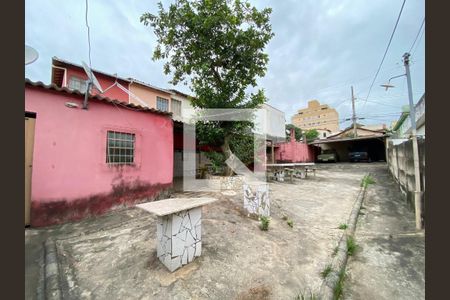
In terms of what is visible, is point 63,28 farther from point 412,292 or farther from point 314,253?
point 412,292

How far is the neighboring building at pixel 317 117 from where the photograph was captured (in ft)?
175

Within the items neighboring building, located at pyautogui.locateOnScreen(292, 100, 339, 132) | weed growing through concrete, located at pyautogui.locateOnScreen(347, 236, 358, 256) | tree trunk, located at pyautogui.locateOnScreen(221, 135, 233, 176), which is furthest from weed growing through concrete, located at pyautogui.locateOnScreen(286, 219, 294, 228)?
neighboring building, located at pyautogui.locateOnScreen(292, 100, 339, 132)

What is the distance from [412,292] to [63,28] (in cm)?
854

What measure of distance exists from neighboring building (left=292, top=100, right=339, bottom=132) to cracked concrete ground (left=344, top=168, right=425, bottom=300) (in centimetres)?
5340

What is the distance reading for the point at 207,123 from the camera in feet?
28.4

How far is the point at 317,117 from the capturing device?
57.8 metres

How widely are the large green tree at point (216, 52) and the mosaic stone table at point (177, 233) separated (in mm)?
5891

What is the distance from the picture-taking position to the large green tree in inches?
297

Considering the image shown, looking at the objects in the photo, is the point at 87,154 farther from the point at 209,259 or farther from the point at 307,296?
the point at 307,296

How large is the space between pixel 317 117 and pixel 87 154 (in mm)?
62755

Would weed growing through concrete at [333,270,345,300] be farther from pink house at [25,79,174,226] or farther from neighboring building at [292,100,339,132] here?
neighboring building at [292,100,339,132]

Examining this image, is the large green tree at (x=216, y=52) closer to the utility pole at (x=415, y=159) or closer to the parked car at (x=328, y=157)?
the utility pole at (x=415, y=159)

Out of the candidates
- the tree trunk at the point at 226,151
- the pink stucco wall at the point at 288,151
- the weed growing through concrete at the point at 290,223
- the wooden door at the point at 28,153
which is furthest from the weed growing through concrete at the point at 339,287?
the pink stucco wall at the point at 288,151

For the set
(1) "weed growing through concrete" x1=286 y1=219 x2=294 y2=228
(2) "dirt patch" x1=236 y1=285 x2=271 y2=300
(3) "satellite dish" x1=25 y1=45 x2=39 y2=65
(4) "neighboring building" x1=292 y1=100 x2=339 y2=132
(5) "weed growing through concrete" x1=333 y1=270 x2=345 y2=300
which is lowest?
(5) "weed growing through concrete" x1=333 y1=270 x2=345 y2=300
